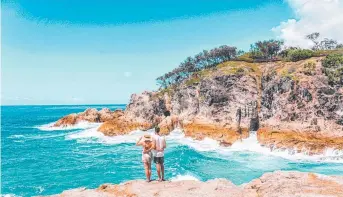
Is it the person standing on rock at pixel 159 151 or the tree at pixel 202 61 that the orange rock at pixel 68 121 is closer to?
the tree at pixel 202 61

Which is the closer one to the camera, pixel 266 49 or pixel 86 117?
pixel 266 49

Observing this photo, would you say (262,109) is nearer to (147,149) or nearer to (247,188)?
(147,149)

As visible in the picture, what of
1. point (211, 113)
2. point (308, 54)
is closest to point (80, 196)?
point (211, 113)

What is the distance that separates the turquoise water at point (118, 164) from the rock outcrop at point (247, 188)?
2056cm

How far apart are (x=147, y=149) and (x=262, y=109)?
4467 centimetres

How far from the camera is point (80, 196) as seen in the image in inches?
518

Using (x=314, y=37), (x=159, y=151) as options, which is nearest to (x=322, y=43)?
(x=314, y=37)

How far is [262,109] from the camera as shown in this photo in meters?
56.4

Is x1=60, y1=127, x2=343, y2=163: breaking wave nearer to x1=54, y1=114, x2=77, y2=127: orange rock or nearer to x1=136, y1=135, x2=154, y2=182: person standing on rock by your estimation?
x1=54, y1=114, x2=77, y2=127: orange rock

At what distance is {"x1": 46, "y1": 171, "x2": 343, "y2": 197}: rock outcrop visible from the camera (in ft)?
36.7

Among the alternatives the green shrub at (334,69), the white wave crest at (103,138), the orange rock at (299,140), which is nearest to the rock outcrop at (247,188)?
the orange rock at (299,140)

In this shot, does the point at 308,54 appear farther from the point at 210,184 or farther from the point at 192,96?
the point at 210,184

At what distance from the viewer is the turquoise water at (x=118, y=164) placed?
35375 millimetres

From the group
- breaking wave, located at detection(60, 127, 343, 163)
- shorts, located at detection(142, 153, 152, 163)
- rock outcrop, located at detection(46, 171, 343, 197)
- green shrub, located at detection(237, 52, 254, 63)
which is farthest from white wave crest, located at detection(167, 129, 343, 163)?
shorts, located at detection(142, 153, 152, 163)
